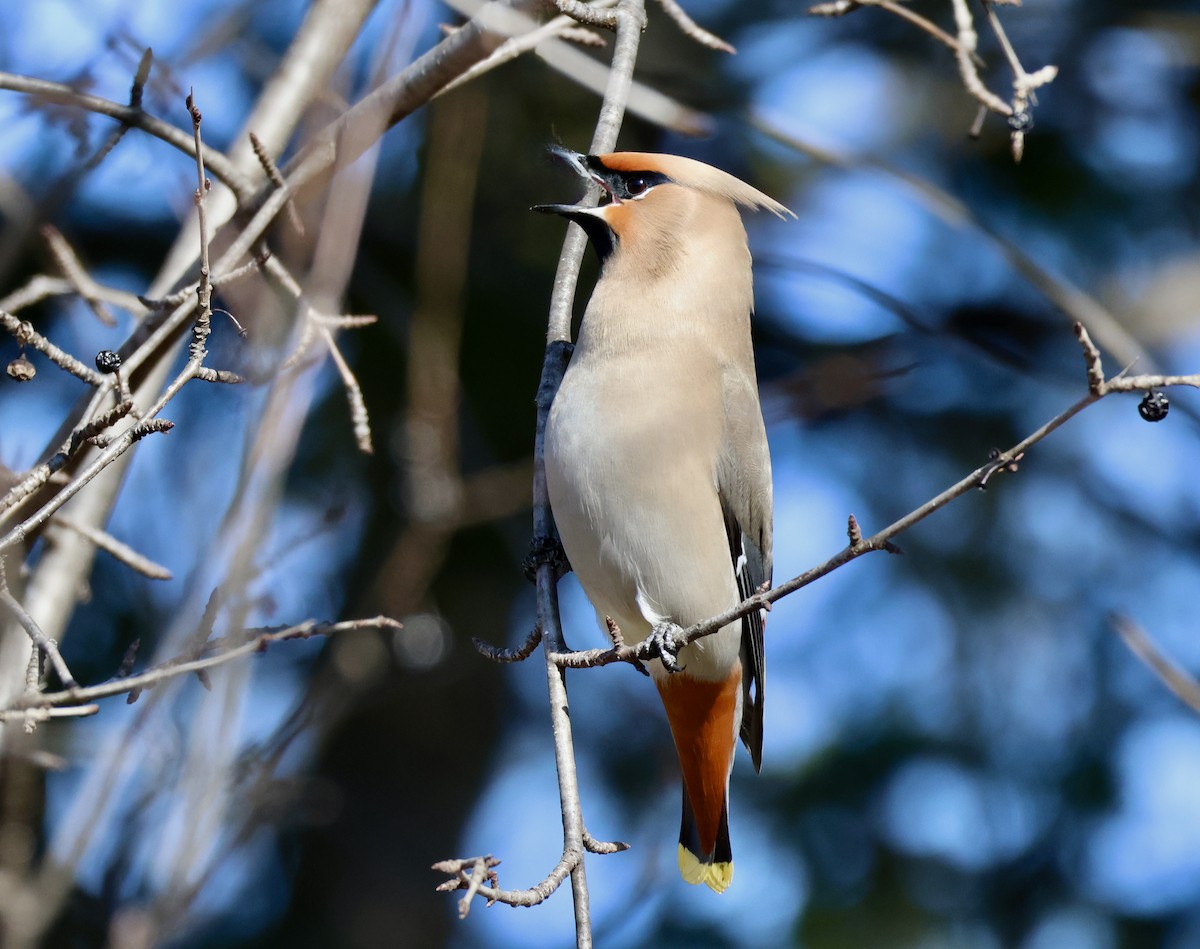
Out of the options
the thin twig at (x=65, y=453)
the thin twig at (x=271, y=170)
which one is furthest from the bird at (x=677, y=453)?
the thin twig at (x=65, y=453)

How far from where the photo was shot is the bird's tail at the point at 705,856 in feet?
13.7

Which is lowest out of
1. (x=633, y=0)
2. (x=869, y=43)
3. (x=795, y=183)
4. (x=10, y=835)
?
(x=10, y=835)

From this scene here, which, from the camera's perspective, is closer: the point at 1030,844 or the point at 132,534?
the point at 132,534

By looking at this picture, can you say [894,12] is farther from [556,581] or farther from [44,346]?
[44,346]

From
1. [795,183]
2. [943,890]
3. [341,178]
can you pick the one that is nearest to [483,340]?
[795,183]

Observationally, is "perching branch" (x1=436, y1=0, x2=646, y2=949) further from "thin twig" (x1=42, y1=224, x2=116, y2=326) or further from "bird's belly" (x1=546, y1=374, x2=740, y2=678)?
"thin twig" (x1=42, y1=224, x2=116, y2=326)

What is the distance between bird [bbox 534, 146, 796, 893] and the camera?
138 inches

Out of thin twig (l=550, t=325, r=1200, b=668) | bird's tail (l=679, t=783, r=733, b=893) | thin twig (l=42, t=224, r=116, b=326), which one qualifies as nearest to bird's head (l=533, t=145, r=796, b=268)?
thin twig (l=42, t=224, r=116, b=326)

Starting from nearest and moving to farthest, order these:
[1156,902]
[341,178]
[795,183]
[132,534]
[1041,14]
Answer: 1. [341,178]
2. [132,534]
3. [1156,902]
4. [795,183]
5. [1041,14]

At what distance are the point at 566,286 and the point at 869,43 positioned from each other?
4.36m

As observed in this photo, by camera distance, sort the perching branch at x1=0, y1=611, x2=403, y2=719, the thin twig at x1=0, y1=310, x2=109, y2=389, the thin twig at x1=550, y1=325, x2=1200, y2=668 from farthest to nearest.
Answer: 1. the thin twig at x1=0, y1=310, x2=109, y2=389
2. the perching branch at x1=0, y1=611, x2=403, y2=719
3. the thin twig at x1=550, y1=325, x2=1200, y2=668

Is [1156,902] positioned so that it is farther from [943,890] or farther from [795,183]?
[795,183]

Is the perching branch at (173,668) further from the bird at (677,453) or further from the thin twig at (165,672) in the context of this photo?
the bird at (677,453)

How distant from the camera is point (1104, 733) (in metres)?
6.52
